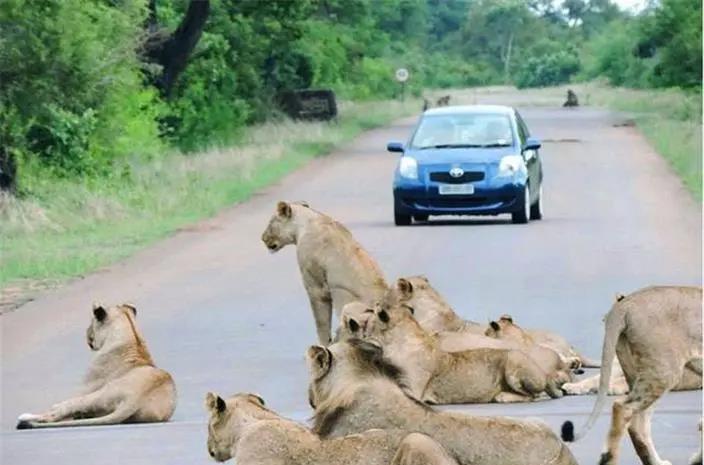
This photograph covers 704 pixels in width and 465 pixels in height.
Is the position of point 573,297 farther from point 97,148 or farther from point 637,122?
point 637,122

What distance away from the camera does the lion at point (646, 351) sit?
30.6 feet

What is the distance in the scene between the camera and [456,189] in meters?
26.6

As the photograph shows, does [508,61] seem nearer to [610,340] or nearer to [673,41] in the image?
[673,41]

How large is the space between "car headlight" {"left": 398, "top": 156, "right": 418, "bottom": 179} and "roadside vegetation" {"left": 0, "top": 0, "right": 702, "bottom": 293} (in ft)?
9.47

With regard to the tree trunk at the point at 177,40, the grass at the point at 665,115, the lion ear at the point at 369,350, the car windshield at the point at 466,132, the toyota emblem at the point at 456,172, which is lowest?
the grass at the point at 665,115

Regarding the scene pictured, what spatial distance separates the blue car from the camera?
2653cm

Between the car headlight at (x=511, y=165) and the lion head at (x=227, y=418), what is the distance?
18.7 m

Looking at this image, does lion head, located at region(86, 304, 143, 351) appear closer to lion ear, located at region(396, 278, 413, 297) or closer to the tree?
lion ear, located at region(396, 278, 413, 297)

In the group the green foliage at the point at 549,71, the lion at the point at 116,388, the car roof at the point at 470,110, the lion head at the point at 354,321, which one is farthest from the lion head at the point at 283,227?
the green foliage at the point at 549,71

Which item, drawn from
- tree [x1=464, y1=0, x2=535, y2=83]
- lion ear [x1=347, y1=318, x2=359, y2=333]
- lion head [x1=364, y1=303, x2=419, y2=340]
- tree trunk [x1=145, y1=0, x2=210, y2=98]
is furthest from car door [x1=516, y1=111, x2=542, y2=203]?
tree [x1=464, y1=0, x2=535, y2=83]

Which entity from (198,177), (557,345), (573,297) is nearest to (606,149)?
(198,177)

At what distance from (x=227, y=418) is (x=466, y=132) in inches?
781

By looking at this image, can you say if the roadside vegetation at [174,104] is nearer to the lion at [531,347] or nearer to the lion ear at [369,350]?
the lion at [531,347]

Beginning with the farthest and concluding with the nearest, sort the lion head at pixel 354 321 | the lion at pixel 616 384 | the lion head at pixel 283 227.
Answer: the lion head at pixel 283 227 → the lion at pixel 616 384 → the lion head at pixel 354 321
